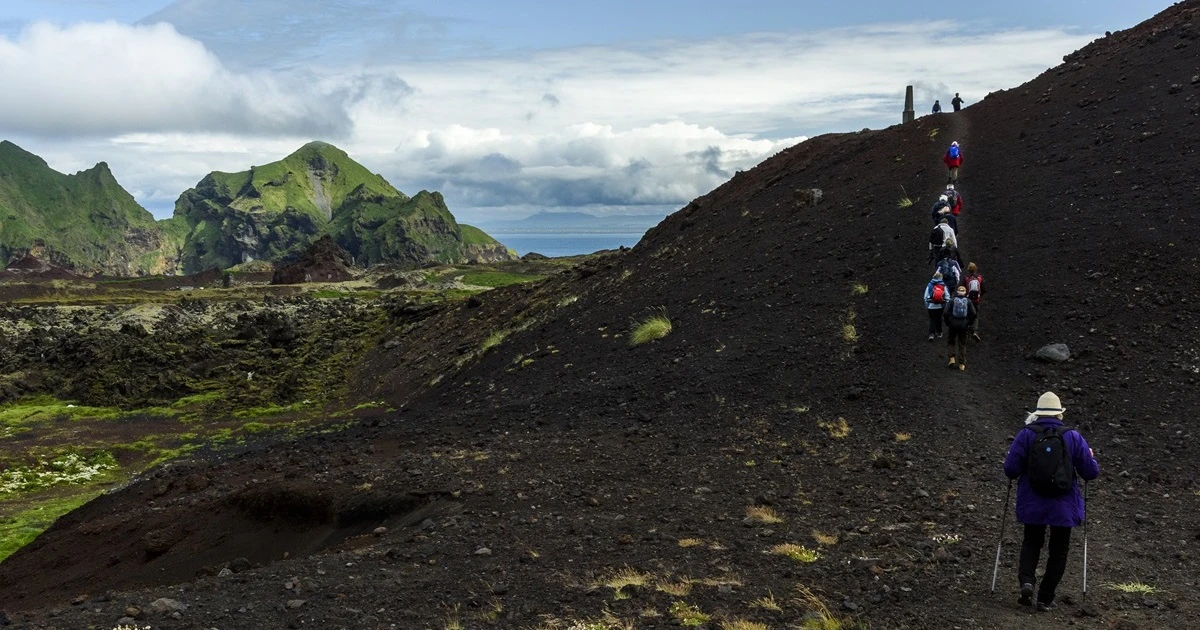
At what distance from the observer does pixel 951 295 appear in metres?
22.1

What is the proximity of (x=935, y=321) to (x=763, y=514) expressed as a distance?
10.6m

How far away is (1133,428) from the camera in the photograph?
1691 centimetres

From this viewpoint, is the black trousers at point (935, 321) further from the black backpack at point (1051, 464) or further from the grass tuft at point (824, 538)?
the black backpack at point (1051, 464)

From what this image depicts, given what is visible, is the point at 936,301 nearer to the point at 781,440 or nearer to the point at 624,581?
the point at 781,440

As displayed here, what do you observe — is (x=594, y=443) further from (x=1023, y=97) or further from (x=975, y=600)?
(x=1023, y=97)

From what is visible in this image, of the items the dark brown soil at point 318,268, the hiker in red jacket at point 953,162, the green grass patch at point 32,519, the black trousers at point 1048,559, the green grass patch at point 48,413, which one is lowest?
the green grass patch at point 48,413

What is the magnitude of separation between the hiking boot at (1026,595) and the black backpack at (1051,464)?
3.66ft

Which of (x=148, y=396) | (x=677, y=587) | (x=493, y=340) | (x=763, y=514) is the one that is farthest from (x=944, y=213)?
(x=148, y=396)

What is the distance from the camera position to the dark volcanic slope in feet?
37.3

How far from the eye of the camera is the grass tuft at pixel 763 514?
45.4 ft

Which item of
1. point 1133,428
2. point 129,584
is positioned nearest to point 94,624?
point 129,584

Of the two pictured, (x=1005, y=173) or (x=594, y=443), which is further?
(x=1005, y=173)

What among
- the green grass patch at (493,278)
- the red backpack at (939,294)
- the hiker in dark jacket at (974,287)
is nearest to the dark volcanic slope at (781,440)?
the hiker in dark jacket at (974,287)

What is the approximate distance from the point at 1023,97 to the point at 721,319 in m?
23.3
